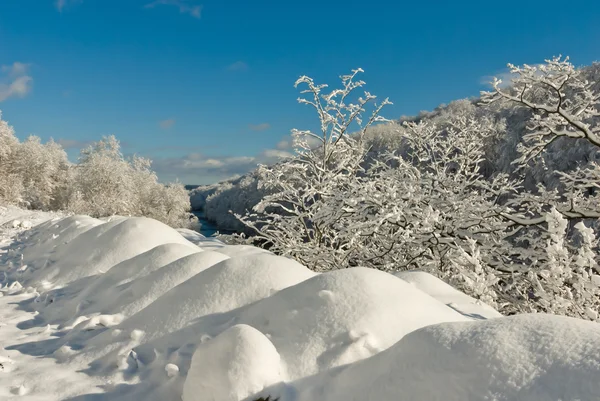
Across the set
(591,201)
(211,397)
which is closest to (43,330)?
(211,397)

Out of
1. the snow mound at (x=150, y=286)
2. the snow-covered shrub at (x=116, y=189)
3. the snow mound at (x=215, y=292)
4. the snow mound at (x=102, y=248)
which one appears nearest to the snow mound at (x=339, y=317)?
the snow mound at (x=215, y=292)

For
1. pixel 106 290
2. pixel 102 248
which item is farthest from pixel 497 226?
pixel 102 248

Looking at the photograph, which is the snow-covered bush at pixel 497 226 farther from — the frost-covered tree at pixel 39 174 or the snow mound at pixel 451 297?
the frost-covered tree at pixel 39 174

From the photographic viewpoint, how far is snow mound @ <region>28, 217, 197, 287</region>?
21.9 feet

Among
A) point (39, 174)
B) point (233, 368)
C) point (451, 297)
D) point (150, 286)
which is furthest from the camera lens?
point (39, 174)

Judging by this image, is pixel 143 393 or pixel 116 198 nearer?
pixel 143 393

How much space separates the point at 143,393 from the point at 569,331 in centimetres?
279

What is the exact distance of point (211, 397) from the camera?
2723 mm

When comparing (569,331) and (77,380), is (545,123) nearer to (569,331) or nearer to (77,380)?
(569,331)

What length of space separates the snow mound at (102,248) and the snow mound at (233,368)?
426 centimetres

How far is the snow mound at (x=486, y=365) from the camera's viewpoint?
1995 millimetres

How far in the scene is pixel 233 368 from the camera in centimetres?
273

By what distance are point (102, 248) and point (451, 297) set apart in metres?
5.42

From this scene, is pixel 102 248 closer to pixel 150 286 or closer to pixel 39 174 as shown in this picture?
pixel 150 286
